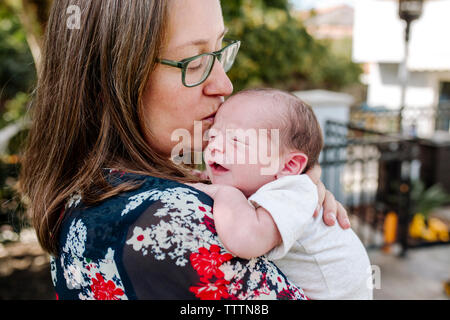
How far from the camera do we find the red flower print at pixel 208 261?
103cm

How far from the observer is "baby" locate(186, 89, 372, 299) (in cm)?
125

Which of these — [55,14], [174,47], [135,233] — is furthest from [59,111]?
[135,233]

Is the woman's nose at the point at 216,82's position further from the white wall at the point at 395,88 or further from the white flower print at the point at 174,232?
the white wall at the point at 395,88

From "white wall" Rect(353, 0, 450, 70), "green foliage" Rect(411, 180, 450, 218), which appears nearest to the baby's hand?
"green foliage" Rect(411, 180, 450, 218)

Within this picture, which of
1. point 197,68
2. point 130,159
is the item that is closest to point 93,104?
point 130,159

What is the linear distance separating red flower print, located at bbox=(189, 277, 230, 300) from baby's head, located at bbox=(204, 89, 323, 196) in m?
0.40

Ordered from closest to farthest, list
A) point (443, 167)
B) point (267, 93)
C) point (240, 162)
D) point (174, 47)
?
point (174, 47) < point (240, 162) < point (267, 93) < point (443, 167)

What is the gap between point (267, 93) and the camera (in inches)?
57.5

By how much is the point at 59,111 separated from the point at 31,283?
14.2ft

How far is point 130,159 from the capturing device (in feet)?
4.35

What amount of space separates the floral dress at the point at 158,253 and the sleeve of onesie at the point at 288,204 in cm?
10

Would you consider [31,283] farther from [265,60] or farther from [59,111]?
[265,60]

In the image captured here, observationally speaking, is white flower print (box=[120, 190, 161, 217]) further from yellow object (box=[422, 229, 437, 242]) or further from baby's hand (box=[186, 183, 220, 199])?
yellow object (box=[422, 229, 437, 242])

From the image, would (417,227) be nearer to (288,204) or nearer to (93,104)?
(288,204)
